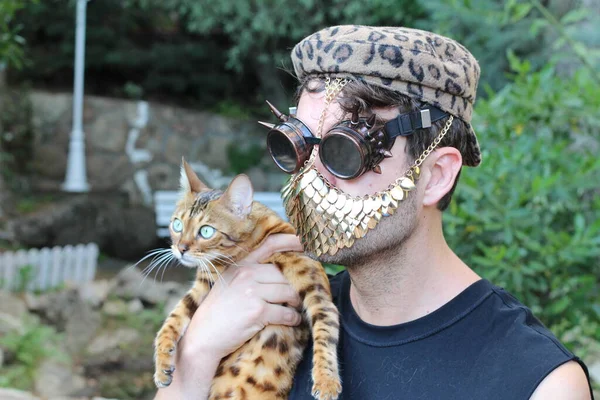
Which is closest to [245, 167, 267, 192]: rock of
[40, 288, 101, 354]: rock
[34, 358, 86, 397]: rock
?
[40, 288, 101, 354]: rock

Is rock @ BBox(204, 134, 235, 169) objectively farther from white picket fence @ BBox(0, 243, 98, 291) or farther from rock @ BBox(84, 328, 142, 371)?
rock @ BBox(84, 328, 142, 371)

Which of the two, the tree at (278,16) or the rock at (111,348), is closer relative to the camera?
the rock at (111,348)

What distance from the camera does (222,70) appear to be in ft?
48.0

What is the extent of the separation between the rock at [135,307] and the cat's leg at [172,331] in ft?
20.3

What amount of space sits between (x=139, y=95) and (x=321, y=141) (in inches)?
478

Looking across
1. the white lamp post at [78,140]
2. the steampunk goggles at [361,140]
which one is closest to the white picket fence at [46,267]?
the white lamp post at [78,140]

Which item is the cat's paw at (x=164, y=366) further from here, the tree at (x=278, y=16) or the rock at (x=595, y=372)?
the tree at (x=278, y=16)

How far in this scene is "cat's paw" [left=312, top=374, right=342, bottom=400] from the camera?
6.97ft

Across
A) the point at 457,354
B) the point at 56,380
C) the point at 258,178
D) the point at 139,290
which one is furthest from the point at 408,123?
the point at 258,178

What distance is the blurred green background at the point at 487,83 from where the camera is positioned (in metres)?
3.76

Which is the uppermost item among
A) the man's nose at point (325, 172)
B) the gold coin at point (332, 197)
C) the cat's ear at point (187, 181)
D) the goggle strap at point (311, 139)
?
the goggle strap at point (311, 139)

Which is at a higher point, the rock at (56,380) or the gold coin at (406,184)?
the gold coin at (406,184)

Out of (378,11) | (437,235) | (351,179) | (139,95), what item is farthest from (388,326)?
(139,95)

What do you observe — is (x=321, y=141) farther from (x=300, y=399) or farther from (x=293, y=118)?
(x=300, y=399)
